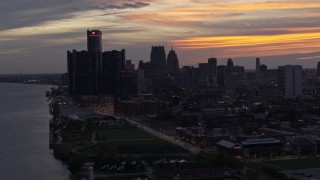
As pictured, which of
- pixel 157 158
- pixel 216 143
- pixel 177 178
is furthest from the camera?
pixel 216 143

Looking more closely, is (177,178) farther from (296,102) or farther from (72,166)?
(296,102)

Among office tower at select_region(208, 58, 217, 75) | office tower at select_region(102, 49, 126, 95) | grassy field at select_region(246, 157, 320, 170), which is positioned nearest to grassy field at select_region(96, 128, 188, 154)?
grassy field at select_region(246, 157, 320, 170)

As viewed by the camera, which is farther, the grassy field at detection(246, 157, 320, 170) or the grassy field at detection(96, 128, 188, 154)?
the grassy field at detection(96, 128, 188, 154)

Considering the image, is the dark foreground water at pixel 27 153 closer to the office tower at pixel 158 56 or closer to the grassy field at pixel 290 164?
the grassy field at pixel 290 164

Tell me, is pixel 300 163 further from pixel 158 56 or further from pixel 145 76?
pixel 158 56

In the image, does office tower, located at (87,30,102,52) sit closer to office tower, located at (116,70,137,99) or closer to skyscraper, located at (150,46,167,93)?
office tower, located at (116,70,137,99)

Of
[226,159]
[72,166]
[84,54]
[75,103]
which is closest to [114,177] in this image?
[72,166]

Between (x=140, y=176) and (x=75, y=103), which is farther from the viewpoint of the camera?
(x=75, y=103)
